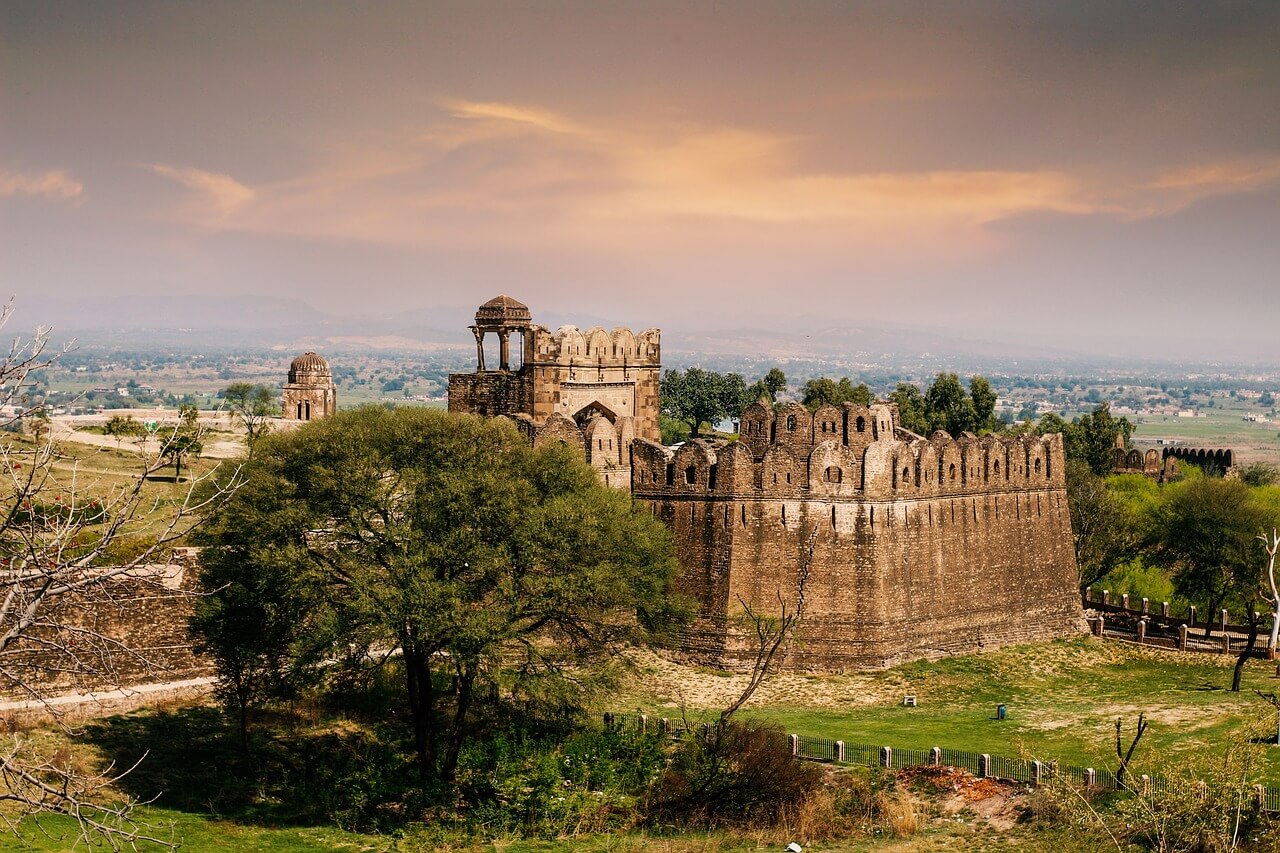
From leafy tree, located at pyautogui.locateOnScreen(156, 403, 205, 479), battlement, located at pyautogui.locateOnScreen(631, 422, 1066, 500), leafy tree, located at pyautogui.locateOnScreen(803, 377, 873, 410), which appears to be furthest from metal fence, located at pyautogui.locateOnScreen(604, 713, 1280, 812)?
leafy tree, located at pyautogui.locateOnScreen(803, 377, 873, 410)

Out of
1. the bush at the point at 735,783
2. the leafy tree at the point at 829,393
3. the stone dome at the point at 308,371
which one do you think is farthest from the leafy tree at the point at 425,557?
the stone dome at the point at 308,371

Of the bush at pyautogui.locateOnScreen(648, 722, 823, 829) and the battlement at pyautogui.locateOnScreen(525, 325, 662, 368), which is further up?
the battlement at pyautogui.locateOnScreen(525, 325, 662, 368)

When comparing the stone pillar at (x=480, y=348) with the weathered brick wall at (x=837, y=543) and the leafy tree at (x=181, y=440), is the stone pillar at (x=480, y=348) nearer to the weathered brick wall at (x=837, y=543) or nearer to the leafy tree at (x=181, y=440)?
the leafy tree at (x=181, y=440)

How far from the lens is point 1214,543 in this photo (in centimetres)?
5275

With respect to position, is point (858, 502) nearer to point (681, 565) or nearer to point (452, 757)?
point (681, 565)

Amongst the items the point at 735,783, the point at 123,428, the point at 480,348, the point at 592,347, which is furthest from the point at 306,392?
the point at 735,783

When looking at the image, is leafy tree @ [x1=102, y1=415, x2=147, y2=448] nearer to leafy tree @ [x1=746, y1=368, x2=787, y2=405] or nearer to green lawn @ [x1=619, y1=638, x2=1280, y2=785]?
green lawn @ [x1=619, y1=638, x2=1280, y2=785]

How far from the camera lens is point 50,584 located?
13547 mm

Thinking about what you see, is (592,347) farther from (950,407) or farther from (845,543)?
(950,407)

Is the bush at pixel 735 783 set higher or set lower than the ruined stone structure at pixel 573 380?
lower

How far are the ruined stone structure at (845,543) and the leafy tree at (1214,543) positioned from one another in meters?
13.1

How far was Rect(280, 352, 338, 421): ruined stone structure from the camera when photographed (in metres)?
89.8

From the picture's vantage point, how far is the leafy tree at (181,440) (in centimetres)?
1340

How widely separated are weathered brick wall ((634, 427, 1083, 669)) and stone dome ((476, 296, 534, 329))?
15.1 m
